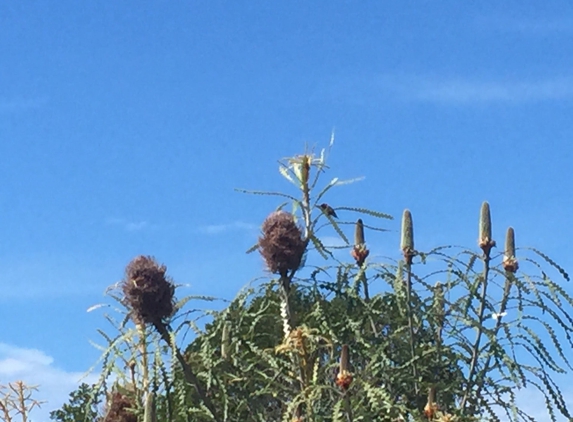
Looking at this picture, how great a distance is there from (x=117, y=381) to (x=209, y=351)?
0.93 metres

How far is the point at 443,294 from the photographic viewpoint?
5.57m

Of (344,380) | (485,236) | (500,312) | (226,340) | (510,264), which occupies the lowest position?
(344,380)

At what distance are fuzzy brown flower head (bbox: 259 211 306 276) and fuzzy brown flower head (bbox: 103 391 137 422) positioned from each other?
42.6 inches

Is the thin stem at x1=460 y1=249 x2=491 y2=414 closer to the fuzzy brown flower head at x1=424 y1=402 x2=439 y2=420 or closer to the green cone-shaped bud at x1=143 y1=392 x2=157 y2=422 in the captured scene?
the fuzzy brown flower head at x1=424 y1=402 x2=439 y2=420

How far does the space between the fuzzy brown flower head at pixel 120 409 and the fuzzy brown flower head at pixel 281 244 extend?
42.6 inches

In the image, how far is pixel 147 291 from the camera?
4.40m

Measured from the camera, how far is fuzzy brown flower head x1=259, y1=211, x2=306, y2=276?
4.71m

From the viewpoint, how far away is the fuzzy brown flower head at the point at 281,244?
4.71 metres

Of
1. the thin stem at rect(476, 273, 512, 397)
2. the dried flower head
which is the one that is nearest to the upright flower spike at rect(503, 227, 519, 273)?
the thin stem at rect(476, 273, 512, 397)

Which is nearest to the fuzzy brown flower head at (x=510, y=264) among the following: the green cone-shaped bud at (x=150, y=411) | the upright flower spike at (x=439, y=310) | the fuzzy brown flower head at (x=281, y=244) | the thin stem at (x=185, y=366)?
the upright flower spike at (x=439, y=310)

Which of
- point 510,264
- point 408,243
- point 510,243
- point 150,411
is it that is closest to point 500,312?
point 510,264

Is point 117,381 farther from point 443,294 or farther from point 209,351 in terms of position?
point 443,294

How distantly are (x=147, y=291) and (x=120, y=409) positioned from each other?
1.10m

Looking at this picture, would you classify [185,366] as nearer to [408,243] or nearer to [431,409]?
[431,409]
